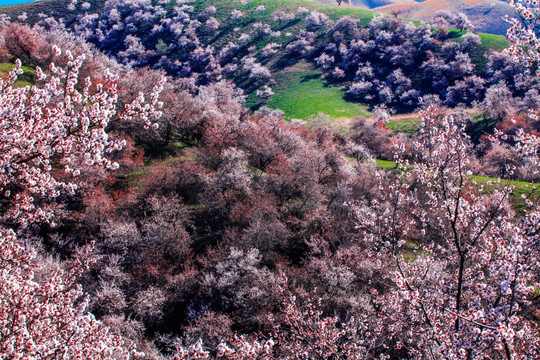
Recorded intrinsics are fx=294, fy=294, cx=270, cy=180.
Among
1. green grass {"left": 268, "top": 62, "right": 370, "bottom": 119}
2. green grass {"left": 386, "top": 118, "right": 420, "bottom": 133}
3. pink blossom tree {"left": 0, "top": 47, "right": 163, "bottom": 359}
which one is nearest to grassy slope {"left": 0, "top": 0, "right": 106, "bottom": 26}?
green grass {"left": 268, "top": 62, "right": 370, "bottom": 119}

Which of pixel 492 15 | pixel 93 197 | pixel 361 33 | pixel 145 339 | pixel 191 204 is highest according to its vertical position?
pixel 492 15

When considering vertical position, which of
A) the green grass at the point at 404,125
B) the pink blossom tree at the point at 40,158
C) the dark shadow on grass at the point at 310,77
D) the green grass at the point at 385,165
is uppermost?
the pink blossom tree at the point at 40,158

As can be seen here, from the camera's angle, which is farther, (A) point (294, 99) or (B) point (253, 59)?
(B) point (253, 59)

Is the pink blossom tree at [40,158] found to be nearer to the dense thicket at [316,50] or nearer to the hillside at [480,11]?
the dense thicket at [316,50]

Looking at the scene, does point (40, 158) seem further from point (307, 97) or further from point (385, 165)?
point (307, 97)

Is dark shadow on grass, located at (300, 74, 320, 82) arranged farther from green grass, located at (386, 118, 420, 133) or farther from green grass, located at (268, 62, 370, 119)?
green grass, located at (386, 118, 420, 133)

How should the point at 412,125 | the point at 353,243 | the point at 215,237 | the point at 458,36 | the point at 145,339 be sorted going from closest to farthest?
the point at 145,339, the point at 353,243, the point at 215,237, the point at 412,125, the point at 458,36

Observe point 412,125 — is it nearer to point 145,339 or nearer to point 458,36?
point 458,36

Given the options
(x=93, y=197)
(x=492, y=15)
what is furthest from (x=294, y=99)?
(x=492, y=15)

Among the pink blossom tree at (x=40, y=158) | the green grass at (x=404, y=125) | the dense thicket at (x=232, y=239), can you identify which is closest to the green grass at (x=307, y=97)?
the green grass at (x=404, y=125)
